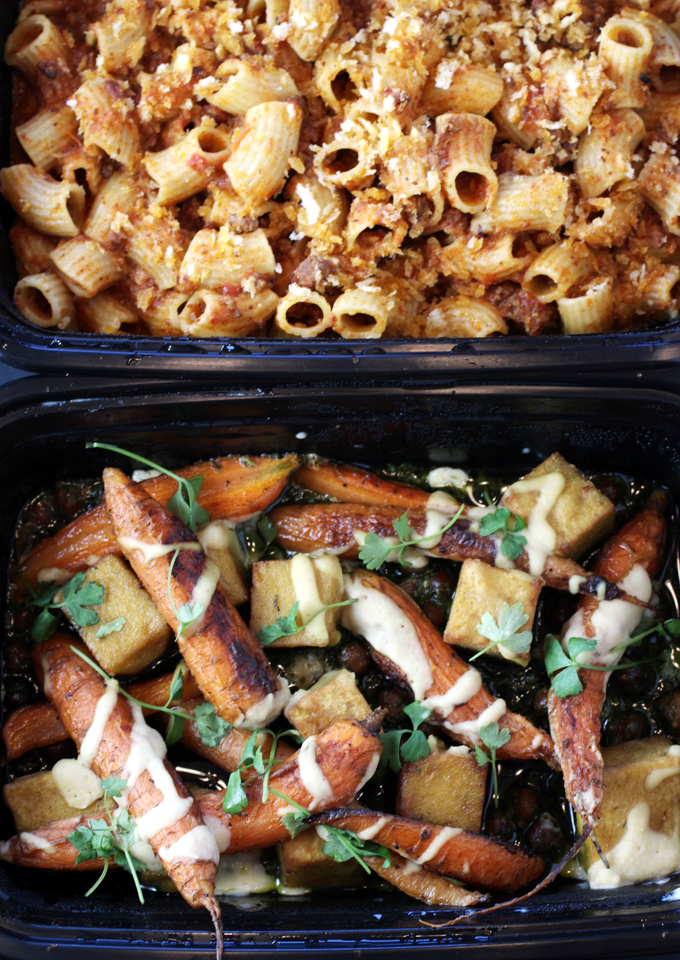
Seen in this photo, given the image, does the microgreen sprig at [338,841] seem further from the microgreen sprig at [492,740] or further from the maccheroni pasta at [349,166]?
the maccheroni pasta at [349,166]

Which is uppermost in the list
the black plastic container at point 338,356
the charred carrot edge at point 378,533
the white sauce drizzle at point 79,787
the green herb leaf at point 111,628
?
the black plastic container at point 338,356

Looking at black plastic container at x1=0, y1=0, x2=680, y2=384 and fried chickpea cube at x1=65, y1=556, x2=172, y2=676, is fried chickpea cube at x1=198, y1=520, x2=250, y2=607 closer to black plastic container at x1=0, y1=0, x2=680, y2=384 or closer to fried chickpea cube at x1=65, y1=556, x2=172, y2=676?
fried chickpea cube at x1=65, y1=556, x2=172, y2=676

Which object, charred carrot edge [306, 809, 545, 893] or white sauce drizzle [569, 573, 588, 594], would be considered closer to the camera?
charred carrot edge [306, 809, 545, 893]

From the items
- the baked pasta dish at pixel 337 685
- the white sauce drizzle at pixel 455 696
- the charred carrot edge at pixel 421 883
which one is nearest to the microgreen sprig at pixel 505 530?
the baked pasta dish at pixel 337 685

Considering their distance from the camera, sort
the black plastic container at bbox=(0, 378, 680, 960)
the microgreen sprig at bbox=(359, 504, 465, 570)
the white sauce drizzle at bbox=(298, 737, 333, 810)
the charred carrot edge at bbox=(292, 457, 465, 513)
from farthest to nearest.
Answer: the charred carrot edge at bbox=(292, 457, 465, 513), the microgreen sprig at bbox=(359, 504, 465, 570), the white sauce drizzle at bbox=(298, 737, 333, 810), the black plastic container at bbox=(0, 378, 680, 960)

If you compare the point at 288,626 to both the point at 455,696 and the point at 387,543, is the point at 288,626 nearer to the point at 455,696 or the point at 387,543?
the point at 387,543

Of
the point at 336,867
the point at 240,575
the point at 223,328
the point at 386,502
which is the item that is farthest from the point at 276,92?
the point at 336,867

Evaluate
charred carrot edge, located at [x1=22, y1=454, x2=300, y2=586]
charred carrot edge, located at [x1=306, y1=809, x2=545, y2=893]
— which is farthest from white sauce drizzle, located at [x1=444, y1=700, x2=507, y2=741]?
charred carrot edge, located at [x1=22, y1=454, x2=300, y2=586]
